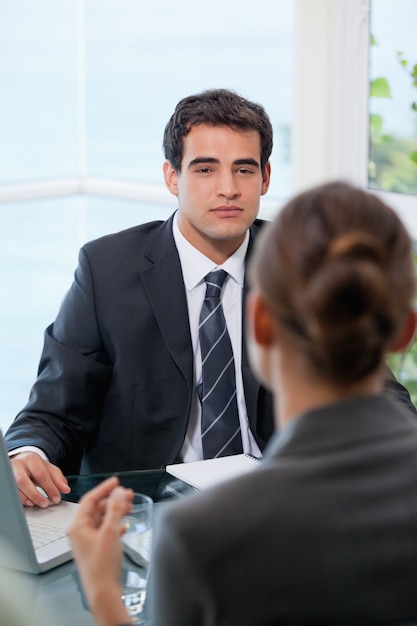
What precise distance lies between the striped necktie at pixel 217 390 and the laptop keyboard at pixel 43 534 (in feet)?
1.83

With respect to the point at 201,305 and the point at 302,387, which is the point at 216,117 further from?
the point at 302,387

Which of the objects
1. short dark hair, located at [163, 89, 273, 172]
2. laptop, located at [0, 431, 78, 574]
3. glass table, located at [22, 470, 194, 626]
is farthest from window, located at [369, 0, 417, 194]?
laptop, located at [0, 431, 78, 574]

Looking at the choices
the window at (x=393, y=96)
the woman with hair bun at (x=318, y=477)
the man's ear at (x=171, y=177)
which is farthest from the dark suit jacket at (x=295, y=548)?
the window at (x=393, y=96)

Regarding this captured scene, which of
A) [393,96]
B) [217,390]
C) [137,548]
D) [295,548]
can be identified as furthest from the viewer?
[393,96]

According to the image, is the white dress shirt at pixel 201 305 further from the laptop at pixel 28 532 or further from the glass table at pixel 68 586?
the laptop at pixel 28 532

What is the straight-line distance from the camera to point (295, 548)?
2.89ft

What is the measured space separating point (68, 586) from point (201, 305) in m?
0.93

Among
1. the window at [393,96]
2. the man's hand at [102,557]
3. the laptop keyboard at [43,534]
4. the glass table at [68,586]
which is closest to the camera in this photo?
the man's hand at [102,557]

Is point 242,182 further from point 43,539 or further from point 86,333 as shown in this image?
point 43,539

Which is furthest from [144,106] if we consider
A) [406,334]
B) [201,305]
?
[406,334]

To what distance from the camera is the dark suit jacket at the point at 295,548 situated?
34.6 inches

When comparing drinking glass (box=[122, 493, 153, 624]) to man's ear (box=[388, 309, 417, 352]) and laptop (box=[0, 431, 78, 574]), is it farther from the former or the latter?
man's ear (box=[388, 309, 417, 352])

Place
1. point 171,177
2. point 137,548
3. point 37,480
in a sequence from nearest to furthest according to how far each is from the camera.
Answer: point 137,548, point 37,480, point 171,177

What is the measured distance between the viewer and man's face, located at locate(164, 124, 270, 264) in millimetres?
2217
